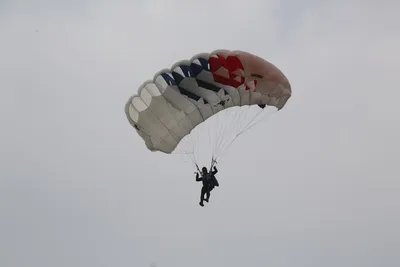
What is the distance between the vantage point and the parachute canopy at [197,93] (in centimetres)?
→ 3653

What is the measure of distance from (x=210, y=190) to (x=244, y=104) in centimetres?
320

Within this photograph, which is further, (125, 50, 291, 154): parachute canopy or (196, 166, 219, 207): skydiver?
(196, 166, 219, 207): skydiver

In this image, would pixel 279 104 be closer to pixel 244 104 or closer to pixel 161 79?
pixel 244 104

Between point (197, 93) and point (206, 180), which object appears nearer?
point (197, 93)

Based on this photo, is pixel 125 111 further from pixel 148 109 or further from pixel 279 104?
pixel 279 104

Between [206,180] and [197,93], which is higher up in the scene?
[197,93]

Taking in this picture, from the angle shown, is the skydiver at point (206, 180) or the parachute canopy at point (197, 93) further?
the skydiver at point (206, 180)

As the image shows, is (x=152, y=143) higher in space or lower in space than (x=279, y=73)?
lower

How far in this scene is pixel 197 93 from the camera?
37.1m

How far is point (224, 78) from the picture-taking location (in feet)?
121

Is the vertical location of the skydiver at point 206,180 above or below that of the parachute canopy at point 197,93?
below

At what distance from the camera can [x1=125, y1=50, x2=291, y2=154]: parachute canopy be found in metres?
36.5

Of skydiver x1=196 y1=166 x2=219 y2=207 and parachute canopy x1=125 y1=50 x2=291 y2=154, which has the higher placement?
parachute canopy x1=125 y1=50 x2=291 y2=154

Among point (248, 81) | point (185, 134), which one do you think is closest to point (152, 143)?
point (185, 134)
